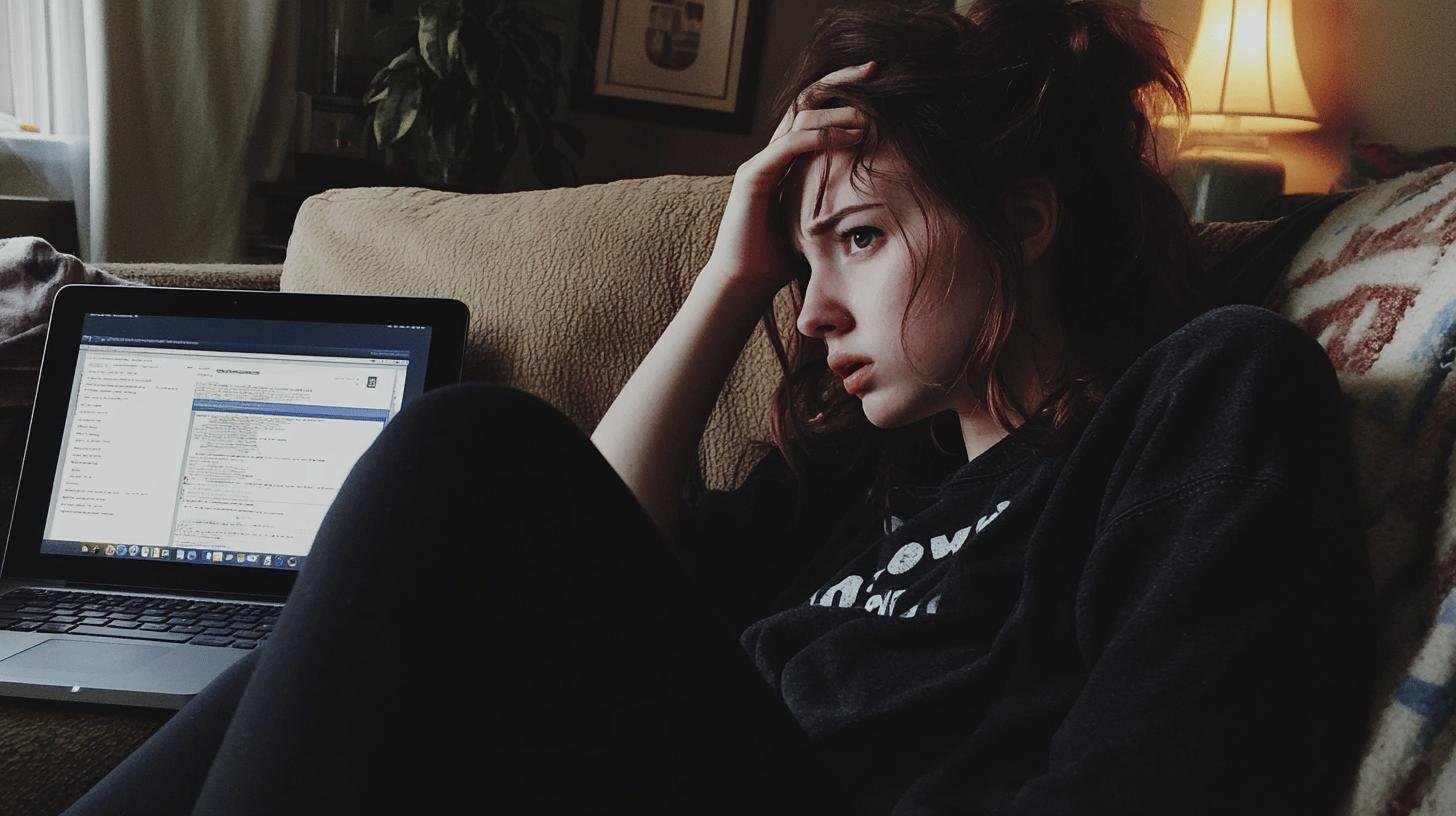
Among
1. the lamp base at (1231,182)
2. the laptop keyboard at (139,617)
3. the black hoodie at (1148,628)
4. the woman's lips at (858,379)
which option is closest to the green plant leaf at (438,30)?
the lamp base at (1231,182)

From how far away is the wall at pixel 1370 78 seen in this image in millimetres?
1824

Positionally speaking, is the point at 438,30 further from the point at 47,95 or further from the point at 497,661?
the point at 497,661

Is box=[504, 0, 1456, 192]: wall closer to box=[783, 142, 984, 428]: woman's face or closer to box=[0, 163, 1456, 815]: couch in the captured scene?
box=[0, 163, 1456, 815]: couch

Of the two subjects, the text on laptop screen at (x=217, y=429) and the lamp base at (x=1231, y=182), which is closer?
the text on laptop screen at (x=217, y=429)

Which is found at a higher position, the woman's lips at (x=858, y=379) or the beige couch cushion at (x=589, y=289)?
the woman's lips at (x=858, y=379)

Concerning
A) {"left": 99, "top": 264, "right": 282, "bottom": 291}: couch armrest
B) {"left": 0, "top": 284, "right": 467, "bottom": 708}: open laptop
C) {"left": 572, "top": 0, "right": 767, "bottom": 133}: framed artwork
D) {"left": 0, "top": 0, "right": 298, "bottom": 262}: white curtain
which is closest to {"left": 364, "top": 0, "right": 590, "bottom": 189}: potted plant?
{"left": 0, "top": 0, "right": 298, "bottom": 262}: white curtain

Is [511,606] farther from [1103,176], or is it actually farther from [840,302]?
[1103,176]

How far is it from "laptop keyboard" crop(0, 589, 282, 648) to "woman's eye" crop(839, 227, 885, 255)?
53 cm

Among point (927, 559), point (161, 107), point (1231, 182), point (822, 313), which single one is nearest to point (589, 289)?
point (822, 313)

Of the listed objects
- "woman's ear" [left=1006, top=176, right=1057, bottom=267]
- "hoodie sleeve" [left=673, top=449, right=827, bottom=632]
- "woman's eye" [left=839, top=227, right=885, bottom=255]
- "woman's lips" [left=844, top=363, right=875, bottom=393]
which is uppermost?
"woman's ear" [left=1006, top=176, right=1057, bottom=267]

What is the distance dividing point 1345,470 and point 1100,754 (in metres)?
0.18

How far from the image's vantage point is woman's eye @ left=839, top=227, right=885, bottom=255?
0.80m

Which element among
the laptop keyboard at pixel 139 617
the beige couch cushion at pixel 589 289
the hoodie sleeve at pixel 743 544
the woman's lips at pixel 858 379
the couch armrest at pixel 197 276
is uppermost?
the woman's lips at pixel 858 379

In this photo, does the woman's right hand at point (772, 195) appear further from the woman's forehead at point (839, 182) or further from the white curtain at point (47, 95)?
the white curtain at point (47, 95)
